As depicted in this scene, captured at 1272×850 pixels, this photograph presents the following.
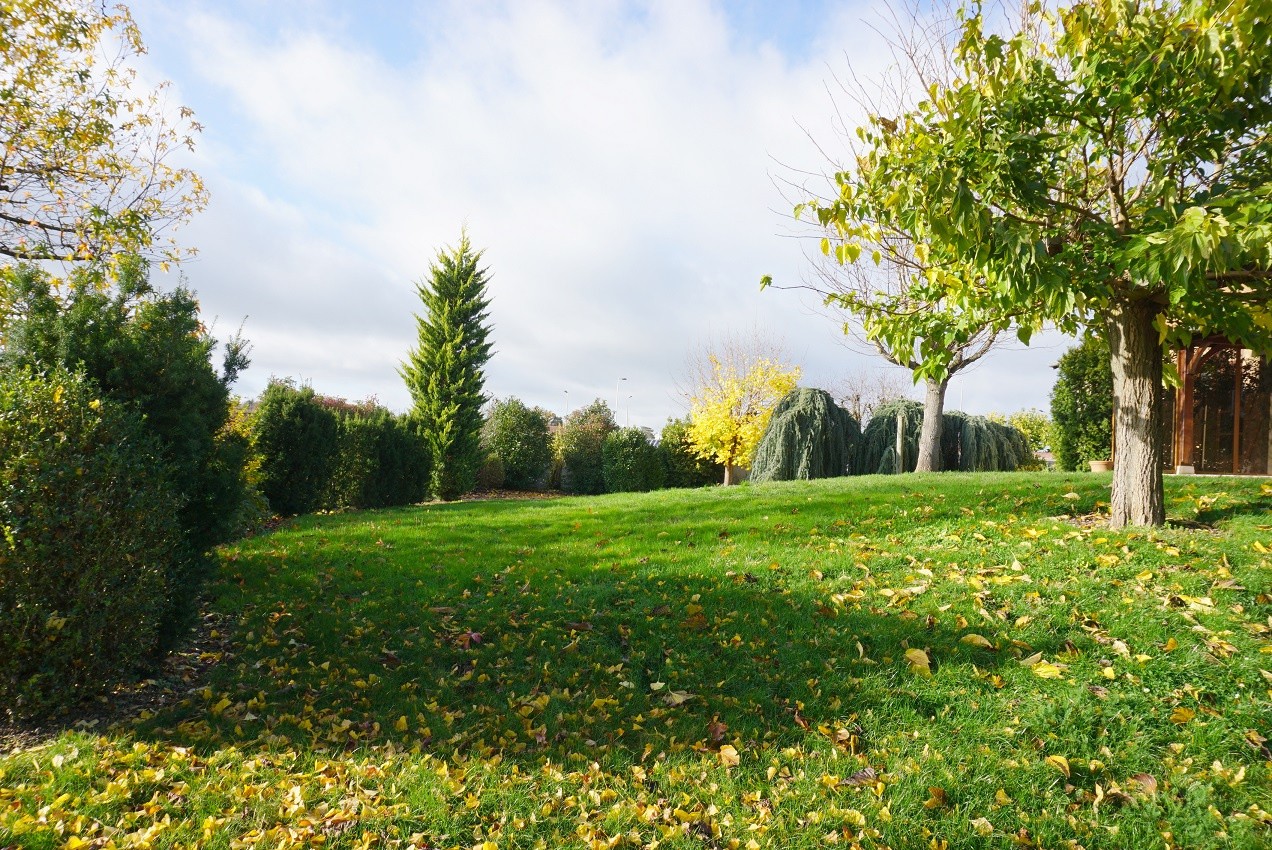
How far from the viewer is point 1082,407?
46.6ft

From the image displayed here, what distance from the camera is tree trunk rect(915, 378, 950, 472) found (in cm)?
1491

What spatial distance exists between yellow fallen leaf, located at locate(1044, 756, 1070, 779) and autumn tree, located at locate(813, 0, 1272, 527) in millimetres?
2985

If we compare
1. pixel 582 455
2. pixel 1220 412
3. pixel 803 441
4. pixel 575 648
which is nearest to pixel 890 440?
pixel 803 441

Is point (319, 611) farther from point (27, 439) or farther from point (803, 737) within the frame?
point (803, 737)

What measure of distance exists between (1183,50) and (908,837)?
570 cm

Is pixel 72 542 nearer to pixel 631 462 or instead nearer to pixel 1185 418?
pixel 631 462

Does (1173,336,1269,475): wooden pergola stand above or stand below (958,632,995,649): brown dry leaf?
above

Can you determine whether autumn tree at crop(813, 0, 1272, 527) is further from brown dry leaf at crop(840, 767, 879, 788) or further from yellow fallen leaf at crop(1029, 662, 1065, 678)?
brown dry leaf at crop(840, 767, 879, 788)

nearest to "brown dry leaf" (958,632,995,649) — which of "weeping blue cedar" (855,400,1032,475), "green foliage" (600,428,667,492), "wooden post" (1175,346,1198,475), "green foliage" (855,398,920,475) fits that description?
"wooden post" (1175,346,1198,475)

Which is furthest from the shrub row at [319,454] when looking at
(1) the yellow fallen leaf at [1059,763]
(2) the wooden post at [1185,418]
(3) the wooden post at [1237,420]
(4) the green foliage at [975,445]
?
(3) the wooden post at [1237,420]

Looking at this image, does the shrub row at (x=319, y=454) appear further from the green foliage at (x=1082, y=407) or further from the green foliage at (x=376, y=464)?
the green foliage at (x=1082, y=407)

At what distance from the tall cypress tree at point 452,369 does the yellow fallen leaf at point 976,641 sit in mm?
14848

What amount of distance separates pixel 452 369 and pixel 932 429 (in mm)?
12774

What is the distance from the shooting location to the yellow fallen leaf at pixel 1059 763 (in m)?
3.21
